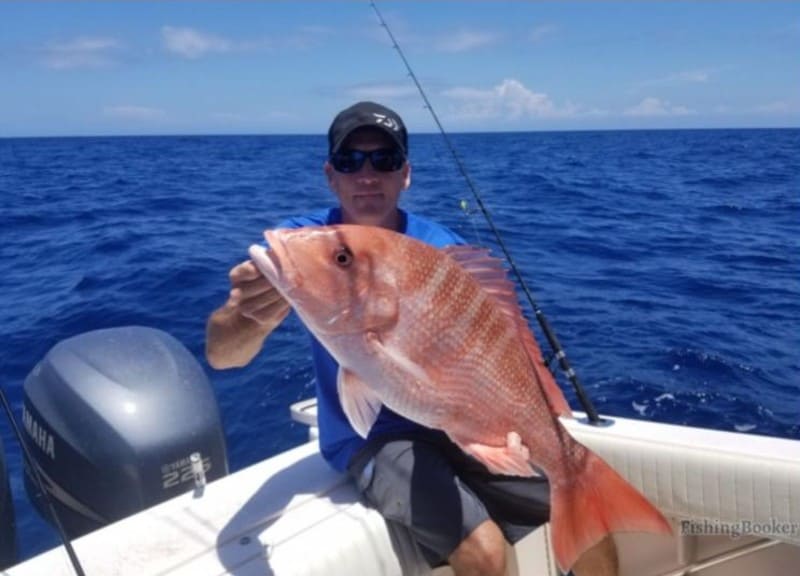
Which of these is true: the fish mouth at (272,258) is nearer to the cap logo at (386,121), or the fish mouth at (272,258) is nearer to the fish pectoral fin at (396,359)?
the fish pectoral fin at (396,359)

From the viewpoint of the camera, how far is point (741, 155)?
38.2 metres

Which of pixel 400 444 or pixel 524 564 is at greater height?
pixel 400 444

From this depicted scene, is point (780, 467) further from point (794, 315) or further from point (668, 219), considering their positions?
point (668, 219)

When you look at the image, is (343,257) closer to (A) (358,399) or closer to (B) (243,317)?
(A) (358,399)

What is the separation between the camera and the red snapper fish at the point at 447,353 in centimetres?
175

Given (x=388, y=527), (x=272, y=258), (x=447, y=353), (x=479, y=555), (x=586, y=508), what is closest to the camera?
(x=272, y=258)

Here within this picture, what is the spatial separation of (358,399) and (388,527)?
0.93 meters

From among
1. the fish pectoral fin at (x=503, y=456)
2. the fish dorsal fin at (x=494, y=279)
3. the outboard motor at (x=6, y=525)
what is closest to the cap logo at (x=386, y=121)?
the fish dorsal fin at (x=494, y=279)

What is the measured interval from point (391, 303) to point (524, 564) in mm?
1773

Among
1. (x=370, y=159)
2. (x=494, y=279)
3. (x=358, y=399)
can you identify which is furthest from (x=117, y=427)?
(x=494, y=279)

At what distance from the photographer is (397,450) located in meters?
2.63

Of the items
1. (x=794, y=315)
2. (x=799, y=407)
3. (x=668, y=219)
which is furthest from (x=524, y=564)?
(x=668, y=219)

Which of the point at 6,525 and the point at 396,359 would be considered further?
the point at 6,525

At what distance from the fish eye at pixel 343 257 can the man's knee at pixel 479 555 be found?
123 cm
